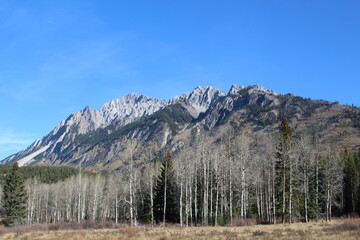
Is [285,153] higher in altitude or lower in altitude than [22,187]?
higher

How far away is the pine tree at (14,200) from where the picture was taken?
58219 mm

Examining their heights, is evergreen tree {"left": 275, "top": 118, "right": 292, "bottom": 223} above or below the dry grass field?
above

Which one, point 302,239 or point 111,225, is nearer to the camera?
point 302,239

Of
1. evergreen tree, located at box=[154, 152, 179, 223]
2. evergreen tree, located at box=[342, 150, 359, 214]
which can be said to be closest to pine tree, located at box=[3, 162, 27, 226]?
evergreen tree, located at box=[154, 152, 179, 223]

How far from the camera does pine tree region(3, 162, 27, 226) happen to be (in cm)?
5822

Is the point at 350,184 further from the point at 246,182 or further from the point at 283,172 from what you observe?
the point at 283,172

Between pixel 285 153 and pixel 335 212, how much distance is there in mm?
41537

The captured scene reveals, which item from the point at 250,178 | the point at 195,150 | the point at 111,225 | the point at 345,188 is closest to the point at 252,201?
the point at 250,178

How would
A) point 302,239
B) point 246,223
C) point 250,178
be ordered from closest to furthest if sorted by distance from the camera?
point 302,239 → point 246,223 → point 250,178

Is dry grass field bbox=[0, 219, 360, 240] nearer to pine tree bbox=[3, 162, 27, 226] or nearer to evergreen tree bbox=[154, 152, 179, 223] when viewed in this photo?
evergreen tree bbox=[154, 152, 179, 223]

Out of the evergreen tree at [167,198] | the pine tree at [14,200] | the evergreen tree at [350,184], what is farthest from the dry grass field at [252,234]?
the evergreen tree at [350,184]

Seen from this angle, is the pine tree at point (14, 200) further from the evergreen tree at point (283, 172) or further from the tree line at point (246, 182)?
the evergreen tree at point (283, 172)

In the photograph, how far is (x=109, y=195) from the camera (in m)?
88.1

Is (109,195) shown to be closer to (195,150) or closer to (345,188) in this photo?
(195,150)
